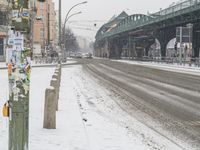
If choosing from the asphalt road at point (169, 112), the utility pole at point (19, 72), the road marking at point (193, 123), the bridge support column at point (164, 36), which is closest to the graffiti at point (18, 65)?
the utility pole at point (19, 72)

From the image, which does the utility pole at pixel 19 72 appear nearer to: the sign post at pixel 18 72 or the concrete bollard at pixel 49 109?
the sign post at pixel 18 72

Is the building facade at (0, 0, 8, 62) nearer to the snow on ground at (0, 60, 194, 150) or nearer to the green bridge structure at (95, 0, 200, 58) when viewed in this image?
the green bridge structure at (95, 0, 200, 58)

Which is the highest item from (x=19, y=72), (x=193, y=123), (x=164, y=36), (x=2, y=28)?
(x=2, y=28)

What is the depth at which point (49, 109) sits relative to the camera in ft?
32.1

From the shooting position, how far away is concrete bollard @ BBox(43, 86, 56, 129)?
9711 mm

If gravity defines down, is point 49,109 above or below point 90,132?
above

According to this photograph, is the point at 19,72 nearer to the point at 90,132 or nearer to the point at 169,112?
the point at 90,132

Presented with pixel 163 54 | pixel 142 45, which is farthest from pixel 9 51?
pixel 142 45

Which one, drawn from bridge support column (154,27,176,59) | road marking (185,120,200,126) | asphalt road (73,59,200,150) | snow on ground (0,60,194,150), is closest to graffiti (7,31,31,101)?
snow on ground (0,60,194,150)

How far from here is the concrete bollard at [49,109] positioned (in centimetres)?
971

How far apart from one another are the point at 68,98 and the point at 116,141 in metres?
8.22

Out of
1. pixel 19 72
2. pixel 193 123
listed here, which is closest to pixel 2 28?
pixel 193 123

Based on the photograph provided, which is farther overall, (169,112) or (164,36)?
(164,36)

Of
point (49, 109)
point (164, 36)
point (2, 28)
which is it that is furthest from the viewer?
point (164, 36)
